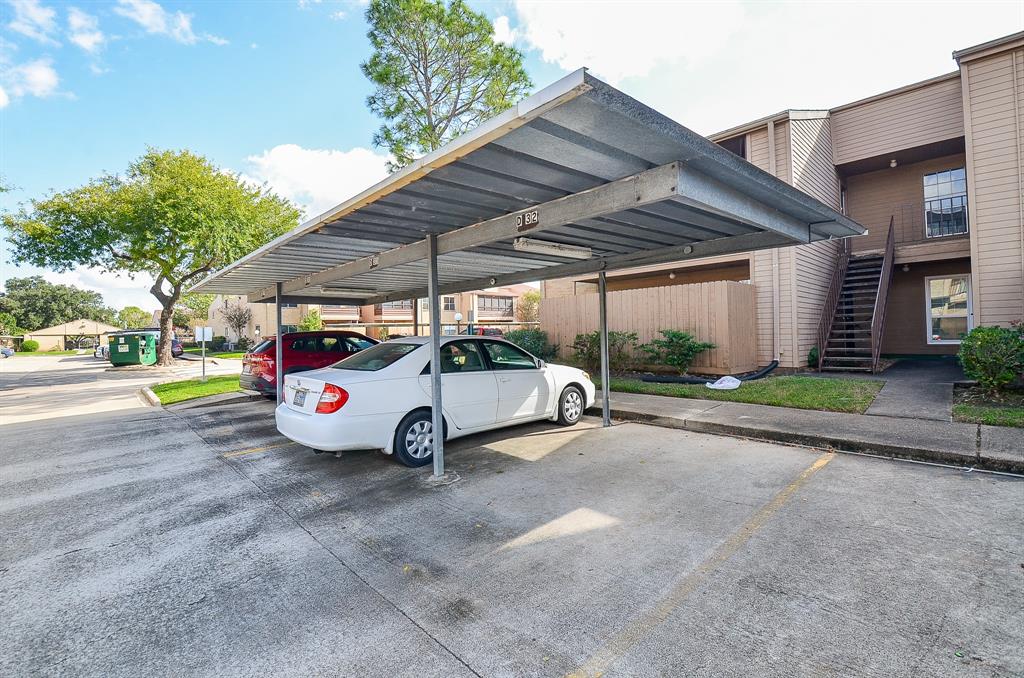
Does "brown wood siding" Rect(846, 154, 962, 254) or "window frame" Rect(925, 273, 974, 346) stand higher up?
"brown wood siding" Rect(846, 154, 962, 254)

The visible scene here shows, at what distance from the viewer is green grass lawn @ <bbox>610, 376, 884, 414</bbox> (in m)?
7.33

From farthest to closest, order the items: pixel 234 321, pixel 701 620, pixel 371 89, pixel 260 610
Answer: pixel 234 321 < pixel 371 89 < pixel 260 610 < pixel 701 620

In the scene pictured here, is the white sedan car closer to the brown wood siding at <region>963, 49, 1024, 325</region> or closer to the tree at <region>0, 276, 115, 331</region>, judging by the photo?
the brown wood siding at <region>963, 49, 1024, 325</region>

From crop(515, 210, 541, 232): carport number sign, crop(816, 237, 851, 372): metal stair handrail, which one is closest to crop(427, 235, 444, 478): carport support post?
crop(515, 210, 541, 232): carport number sign

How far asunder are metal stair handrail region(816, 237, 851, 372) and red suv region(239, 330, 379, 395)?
35.9 ft

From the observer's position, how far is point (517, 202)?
4340 mm

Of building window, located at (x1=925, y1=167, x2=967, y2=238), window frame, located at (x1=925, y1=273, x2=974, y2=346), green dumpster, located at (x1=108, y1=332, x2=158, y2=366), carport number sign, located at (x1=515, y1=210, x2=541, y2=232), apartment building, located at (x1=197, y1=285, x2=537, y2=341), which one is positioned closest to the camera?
carport number sign, located at (x1=515, y1=210, x2=541, y2=232)

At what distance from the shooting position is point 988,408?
651cm

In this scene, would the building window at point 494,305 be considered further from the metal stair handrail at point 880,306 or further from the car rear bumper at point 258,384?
the metal stair handrail at point 880,306

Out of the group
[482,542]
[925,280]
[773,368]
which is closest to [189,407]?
[482,542]

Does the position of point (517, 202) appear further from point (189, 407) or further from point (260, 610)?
point (189, 407)

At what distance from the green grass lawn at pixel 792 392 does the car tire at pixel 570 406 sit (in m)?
2.67

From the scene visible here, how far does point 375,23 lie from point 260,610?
1695cm

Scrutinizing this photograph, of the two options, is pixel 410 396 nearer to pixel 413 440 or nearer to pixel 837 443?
pixel 413 440
